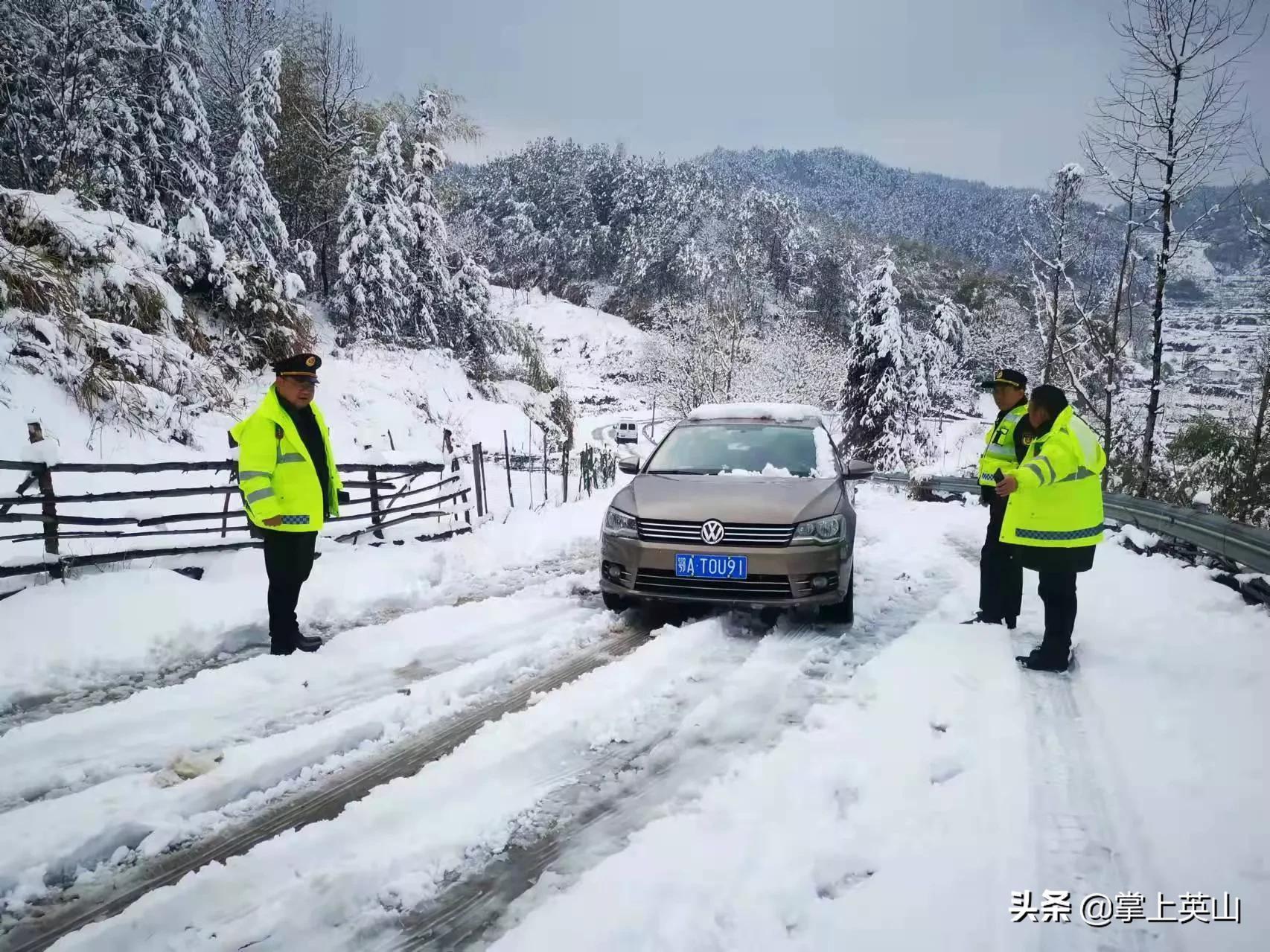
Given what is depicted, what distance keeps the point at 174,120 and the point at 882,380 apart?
26.3m

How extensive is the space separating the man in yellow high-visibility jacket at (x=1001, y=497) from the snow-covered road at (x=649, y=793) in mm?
286

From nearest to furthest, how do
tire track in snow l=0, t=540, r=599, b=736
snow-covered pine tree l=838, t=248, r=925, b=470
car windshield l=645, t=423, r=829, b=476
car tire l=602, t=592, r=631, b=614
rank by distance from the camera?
tire track in snow l=0, t=540, r=599, b=736
car tire l=602, t=592, r=631, b=614
car windshield l=645, t=423, r=829, b=476
snow-covered pine tree l=838, t=248, r=925, b=470

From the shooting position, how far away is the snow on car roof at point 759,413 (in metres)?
6.93

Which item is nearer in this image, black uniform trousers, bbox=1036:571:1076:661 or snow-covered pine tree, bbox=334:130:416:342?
black uniform trousers, bbox=1036:571:1076:661

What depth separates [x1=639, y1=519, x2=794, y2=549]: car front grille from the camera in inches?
195

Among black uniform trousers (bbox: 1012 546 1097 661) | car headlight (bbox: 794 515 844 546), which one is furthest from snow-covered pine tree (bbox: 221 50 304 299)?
black uniform trousers (bbox: 1012 546 1097 661)

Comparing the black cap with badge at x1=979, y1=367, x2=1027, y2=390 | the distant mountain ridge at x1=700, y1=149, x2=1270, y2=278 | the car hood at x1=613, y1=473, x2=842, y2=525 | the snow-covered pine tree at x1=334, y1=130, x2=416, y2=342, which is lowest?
the car hood at x1=613, y1=473, x2=842, y2=525

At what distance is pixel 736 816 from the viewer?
285cm

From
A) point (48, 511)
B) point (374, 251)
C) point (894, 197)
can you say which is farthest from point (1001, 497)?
point (894, 197)

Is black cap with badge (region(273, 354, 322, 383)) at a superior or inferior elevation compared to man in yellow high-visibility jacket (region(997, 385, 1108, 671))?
superior

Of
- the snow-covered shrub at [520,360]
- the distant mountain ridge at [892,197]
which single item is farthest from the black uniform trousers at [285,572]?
the distant mountain ridge at [892,197]

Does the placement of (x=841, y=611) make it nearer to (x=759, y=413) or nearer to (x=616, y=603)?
(x=616, y=603)

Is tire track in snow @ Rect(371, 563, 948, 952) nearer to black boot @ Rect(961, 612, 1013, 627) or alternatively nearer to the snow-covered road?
the snow-covered road

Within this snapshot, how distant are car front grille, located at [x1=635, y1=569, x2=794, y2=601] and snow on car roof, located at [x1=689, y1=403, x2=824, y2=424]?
233cm
